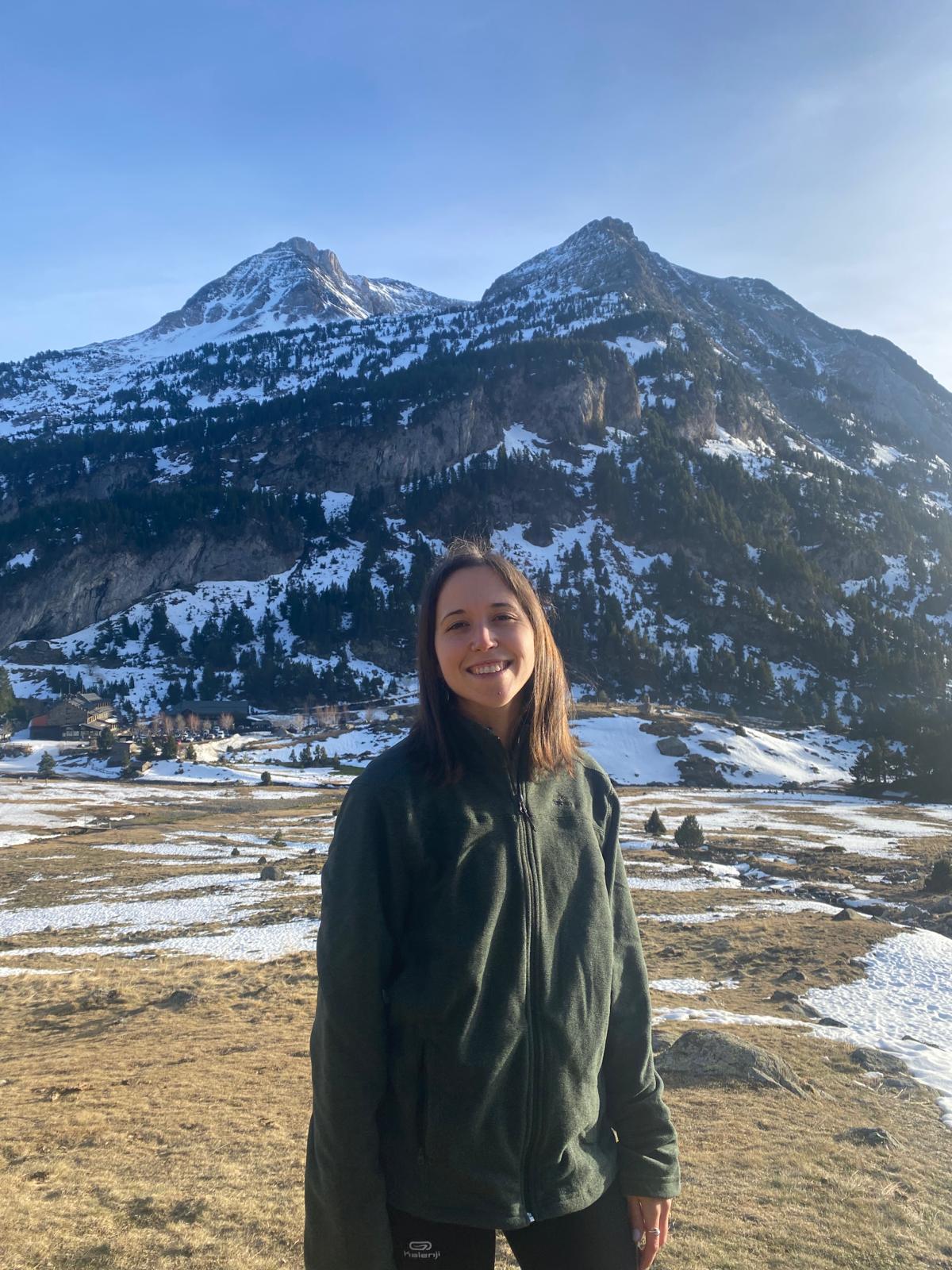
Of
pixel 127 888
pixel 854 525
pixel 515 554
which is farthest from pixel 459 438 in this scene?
pixel 127 888

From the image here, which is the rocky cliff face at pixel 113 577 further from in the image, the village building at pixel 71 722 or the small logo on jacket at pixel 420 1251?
the small logo on jacket at pixel 420 1251

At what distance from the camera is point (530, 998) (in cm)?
244

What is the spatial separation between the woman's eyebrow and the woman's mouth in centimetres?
21

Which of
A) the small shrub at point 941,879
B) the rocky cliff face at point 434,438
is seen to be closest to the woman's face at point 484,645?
the small shrub at point 941,879

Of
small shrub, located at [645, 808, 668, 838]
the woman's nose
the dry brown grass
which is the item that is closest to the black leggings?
the woman's nose

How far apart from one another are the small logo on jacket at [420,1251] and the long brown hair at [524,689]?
1477mm

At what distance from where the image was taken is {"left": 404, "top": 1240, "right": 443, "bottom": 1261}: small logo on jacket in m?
2.27

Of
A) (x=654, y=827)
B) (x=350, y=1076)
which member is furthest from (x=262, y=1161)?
(x=654, y=827)

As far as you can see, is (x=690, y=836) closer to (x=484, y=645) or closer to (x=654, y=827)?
(x=654, y=827)

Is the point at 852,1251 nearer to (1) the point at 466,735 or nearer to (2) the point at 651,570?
(1) the point at 466,735

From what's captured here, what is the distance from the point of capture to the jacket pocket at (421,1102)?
88.8 inches

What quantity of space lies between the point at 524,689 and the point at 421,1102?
144 cm

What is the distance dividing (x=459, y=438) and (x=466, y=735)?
19264cm

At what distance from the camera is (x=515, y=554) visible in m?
152
